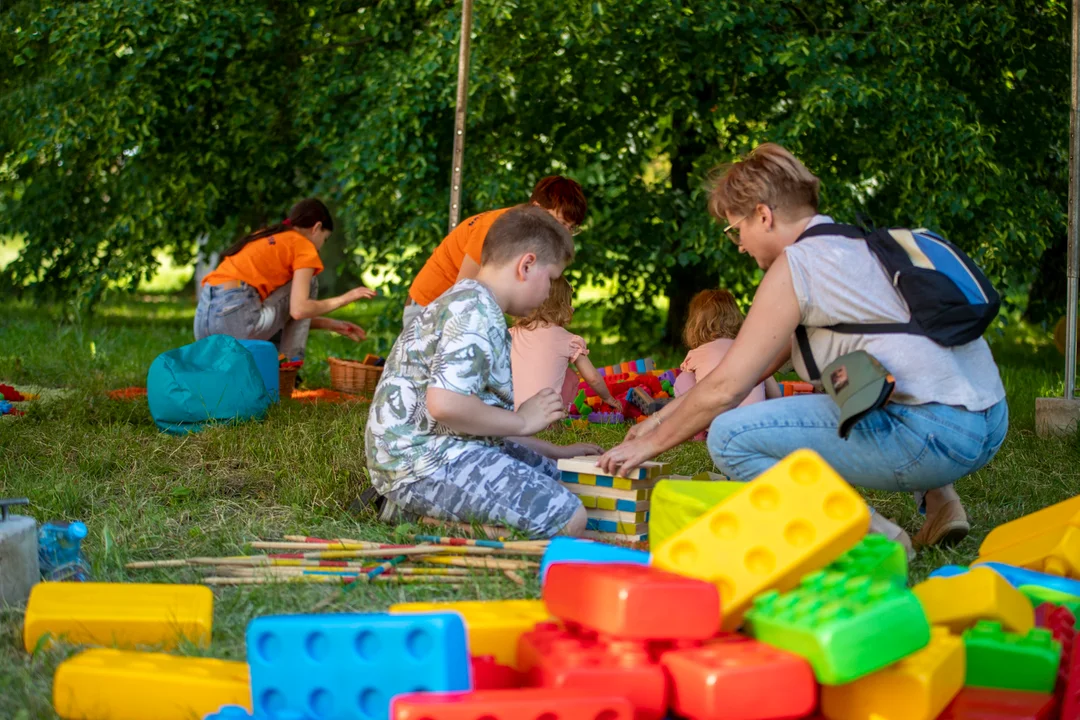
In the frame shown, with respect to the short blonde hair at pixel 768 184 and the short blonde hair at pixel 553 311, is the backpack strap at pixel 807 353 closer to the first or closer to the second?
the short blonde hair at pixel 768 184

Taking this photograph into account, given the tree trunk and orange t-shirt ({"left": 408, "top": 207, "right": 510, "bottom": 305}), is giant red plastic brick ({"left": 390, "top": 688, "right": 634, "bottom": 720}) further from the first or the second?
the tree trunk

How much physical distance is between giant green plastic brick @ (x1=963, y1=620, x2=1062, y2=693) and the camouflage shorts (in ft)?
4.68

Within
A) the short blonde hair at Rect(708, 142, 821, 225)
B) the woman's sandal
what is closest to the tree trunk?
the woman's sandal

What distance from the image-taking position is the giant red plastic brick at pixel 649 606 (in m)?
2.00

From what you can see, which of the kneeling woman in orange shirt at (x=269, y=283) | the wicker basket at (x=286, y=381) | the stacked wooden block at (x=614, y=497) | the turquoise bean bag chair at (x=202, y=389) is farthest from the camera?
the kneeling woman in orange shirt at (x=269, y=283)

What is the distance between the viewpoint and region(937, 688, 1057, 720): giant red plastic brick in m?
2.14

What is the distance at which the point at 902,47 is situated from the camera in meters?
7.39

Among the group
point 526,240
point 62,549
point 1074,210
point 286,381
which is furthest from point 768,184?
point 286,381

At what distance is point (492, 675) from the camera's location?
2.14m

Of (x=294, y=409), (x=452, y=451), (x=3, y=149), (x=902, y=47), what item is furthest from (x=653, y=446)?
(x=3, y=149)

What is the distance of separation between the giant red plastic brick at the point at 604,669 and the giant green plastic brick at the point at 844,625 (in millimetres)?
240

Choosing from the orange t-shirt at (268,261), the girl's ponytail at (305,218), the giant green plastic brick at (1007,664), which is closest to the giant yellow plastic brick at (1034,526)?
the giant green plastic brick at (1007,664)

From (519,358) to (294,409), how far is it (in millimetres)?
1152

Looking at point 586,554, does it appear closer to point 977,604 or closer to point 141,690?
point 977,604
